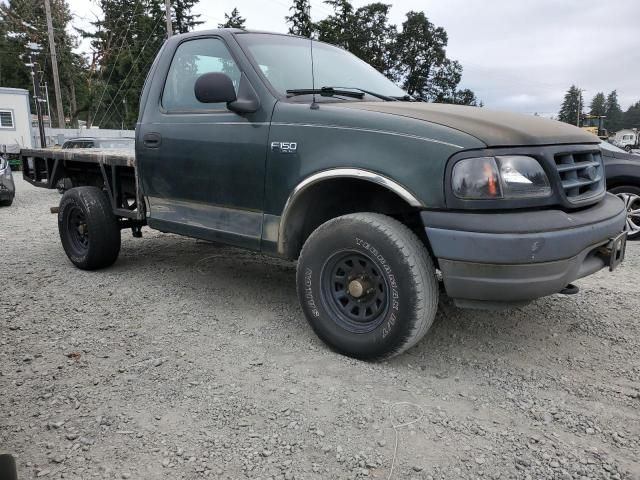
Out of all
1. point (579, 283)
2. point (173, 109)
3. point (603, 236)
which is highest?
point (173, 109)

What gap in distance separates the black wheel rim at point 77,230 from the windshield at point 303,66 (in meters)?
2.55

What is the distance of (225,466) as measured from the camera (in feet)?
7.18

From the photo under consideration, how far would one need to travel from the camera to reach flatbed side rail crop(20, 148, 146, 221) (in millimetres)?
4691

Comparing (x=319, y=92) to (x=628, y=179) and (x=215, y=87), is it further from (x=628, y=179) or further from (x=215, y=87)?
(x=628, y=179)

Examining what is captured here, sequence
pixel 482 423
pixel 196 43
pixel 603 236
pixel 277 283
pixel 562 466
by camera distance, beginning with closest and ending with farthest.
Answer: pixel 562 466
pixel 482 423
pixel 603 236
pixel 196 43
pixel 277 283

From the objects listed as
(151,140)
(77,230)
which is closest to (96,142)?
(77,230)

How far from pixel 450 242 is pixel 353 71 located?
200 cm

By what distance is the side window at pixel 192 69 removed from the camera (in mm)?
3769

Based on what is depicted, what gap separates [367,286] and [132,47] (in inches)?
1956

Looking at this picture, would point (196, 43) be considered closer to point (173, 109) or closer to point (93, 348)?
point (173, 109)

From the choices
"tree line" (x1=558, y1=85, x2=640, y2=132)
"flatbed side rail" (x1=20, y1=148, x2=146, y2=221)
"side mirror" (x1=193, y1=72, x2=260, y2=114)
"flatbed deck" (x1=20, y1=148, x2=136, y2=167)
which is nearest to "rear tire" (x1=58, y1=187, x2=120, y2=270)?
"flatbed side rail" (x1=20, y1=148, x2=146, y2=221)

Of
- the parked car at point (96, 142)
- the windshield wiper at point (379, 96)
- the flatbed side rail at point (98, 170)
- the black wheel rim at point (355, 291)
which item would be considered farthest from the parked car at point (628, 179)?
the parked car at point (96, 142)

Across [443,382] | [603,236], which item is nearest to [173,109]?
[443,382]

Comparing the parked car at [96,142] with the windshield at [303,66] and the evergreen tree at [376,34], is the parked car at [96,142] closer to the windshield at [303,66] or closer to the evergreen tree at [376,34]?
the windshield at [303,66]
